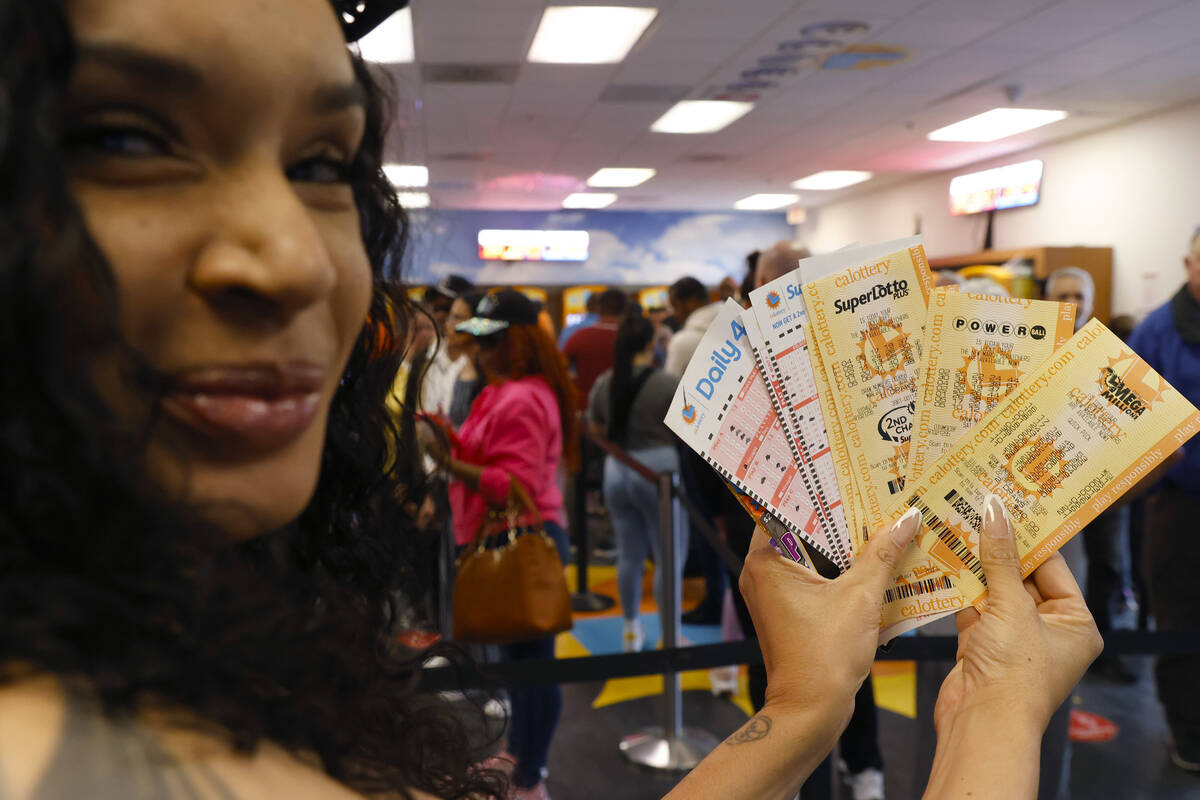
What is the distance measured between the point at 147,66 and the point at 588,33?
5.40m

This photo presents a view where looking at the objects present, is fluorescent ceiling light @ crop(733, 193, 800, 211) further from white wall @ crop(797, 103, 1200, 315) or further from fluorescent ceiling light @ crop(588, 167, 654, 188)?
white wall @ crop(797, 103, 1200, 315)

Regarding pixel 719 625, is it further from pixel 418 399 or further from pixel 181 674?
pixel 181 674

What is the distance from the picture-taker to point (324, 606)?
65 cm

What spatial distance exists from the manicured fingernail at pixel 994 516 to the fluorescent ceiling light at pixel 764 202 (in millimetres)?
12213

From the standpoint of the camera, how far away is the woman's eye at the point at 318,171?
601 millimetres

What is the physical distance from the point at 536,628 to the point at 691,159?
807 cm

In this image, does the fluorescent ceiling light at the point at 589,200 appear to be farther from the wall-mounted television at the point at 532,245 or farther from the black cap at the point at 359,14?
the black cap at the point at 359,14

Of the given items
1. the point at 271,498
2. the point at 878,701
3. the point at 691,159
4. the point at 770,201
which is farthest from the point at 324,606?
the point at 770,201

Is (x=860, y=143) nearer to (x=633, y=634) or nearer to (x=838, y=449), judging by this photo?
(x=633, y=634)

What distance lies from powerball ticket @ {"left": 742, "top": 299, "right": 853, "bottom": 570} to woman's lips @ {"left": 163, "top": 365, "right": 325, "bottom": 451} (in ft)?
1.86

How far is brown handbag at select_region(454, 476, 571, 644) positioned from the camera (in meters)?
2.49

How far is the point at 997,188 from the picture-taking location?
9.51m

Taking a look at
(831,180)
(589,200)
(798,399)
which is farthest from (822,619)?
(589,200)

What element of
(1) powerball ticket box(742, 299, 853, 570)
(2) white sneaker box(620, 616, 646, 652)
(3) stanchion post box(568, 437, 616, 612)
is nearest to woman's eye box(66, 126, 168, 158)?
(1) powerball ticket box(742, 299, 853, 570)
